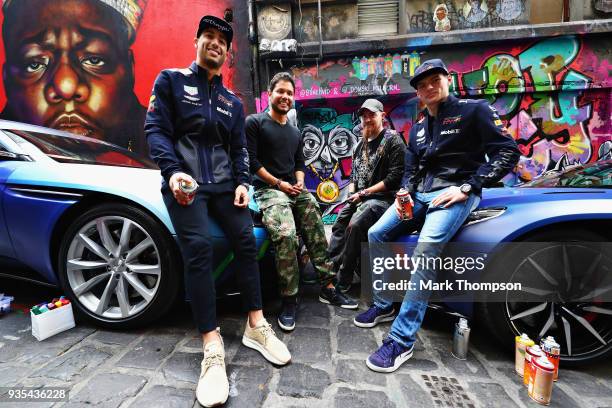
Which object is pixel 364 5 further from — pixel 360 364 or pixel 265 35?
pixel 360 364

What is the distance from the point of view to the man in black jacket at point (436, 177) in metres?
1.74

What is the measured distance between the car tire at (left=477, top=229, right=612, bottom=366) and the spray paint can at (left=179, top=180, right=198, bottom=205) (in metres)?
1.78

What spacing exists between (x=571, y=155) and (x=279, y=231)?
659 centimetres

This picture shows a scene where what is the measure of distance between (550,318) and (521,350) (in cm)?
30

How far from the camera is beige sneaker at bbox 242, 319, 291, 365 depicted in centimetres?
163

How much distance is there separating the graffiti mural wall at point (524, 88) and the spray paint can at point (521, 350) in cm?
495

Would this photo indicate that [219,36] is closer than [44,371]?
No

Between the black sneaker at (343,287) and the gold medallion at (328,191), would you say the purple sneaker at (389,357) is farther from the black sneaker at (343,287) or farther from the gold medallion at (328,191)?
the gold medallion at (328,191)

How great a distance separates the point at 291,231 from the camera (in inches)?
82.4

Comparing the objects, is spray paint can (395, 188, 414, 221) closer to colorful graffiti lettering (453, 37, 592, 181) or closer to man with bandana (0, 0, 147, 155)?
colorful graffiti lettering (453, 37, 592, 181)

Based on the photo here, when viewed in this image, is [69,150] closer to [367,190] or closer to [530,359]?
[367,190]

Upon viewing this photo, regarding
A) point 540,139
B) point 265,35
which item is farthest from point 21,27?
point 540,139

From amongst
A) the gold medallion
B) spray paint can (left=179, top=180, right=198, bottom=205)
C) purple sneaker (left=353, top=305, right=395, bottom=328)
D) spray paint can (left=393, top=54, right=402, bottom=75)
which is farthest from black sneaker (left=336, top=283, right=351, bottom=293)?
spray paint can (left=393, top=54, right=402, bottom=75)

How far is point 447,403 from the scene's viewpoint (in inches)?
53.4
